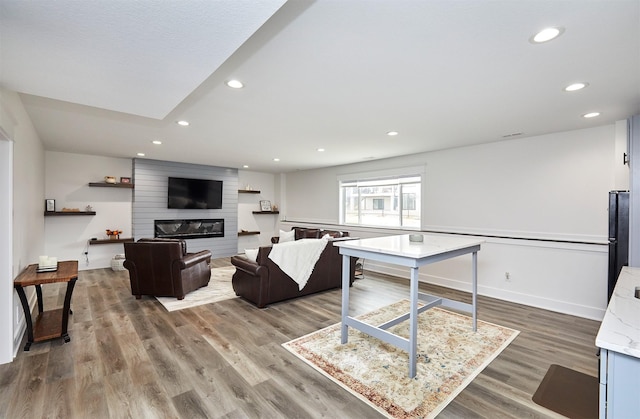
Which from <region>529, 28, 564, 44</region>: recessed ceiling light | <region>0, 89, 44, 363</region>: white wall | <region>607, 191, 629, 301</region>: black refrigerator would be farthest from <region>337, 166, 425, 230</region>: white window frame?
<region>0, 89, 44, 363</region>: white wall

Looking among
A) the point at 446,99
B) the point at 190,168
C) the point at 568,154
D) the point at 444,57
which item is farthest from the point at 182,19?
the point at 190,168

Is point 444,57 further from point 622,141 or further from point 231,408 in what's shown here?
point 622,141

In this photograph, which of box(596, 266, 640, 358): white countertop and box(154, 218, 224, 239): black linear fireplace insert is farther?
box(154, 218, 224, 239): black linear fireplace insert

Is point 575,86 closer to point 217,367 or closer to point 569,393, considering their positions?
point 569,393

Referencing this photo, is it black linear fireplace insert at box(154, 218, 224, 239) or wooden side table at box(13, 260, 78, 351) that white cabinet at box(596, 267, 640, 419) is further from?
black linear fireplace insert at box(154, 218, 224, 239)

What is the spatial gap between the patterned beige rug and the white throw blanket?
1.04m

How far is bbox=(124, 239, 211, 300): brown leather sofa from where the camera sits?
3.97 metres

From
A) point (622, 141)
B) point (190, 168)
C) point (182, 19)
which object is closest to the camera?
point (182, 19)

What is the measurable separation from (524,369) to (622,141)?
9.73ft

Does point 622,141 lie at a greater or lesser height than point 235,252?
greater

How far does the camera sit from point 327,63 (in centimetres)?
204

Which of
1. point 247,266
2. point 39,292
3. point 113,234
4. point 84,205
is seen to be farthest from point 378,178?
point 84,205

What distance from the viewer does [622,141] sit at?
335 cm

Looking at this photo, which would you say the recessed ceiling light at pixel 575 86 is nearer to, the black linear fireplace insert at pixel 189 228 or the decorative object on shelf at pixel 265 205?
the black linear fireplace insert at pixel 189 228
